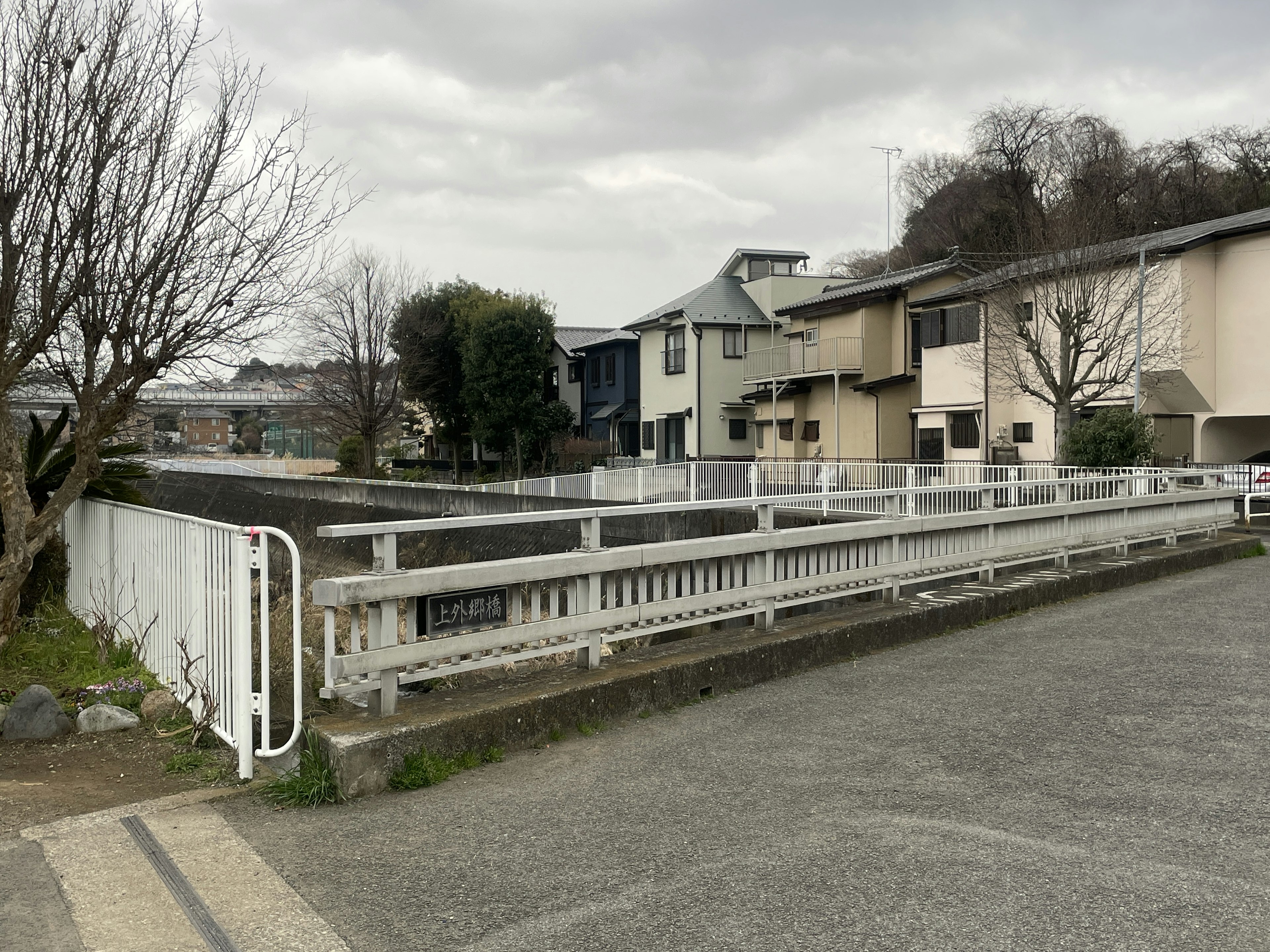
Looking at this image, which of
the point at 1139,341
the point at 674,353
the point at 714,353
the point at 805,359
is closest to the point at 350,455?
the point at 674,353

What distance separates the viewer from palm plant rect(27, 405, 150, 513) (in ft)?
30.9

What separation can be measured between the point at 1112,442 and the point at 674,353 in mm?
23514

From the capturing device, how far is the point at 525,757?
5.30m

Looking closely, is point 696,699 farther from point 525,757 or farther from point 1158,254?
point 1158,254

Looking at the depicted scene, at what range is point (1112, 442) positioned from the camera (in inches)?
891

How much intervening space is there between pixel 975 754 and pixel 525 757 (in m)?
2.37

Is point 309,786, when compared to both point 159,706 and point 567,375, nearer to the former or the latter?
point 159,706

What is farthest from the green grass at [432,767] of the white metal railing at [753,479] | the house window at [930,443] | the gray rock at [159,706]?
Result: the house window at [930,443]

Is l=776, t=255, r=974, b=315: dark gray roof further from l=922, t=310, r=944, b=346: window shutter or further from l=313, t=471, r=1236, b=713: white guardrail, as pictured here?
l=313, t=471, r=1236, b=713: white guardrail

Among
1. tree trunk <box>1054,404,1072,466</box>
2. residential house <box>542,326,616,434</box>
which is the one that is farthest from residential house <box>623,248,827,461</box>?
tree trunk <box>1054,404,1072,466</box>

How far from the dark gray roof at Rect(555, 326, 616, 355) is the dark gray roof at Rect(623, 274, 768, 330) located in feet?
26.5

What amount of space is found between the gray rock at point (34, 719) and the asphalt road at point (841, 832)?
1883 millimetres

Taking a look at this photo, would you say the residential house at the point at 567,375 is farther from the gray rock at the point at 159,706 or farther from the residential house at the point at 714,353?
the gray rock at the point at 159,706

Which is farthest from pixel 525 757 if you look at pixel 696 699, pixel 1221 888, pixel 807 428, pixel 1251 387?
pixel 807 428
